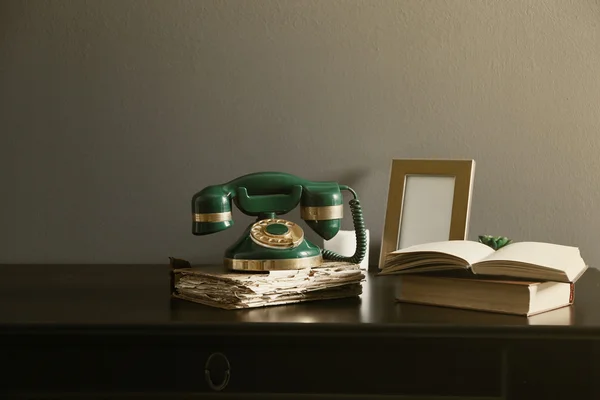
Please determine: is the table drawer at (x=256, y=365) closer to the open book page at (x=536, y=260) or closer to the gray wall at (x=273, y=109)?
the open book page at (x=536, y=260)

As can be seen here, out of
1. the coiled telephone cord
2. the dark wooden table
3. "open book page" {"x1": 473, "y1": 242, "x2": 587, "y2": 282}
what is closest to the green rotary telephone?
the coiled telephone cord

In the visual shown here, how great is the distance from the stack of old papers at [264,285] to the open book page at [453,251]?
106 millimetres

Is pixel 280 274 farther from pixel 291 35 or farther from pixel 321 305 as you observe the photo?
pixel 291 35

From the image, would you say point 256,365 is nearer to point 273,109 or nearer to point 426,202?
point 426,202

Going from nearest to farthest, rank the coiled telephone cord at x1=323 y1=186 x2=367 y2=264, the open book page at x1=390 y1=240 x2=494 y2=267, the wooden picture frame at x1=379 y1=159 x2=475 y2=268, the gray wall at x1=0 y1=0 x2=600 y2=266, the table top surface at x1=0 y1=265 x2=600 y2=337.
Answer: the table top surface at x1=0 y1=265 x2=600 y2=337, the open book page at x1=390 y1=240 x2=494 y2=267, the coiled telephone cord at x1=323 y1=186 x2=367 y2=264, the wooden picture frame at x1=379 y1=159 x2=475 y2=268, the gray wall at x1=0 y1=0 x2=600 y2=266

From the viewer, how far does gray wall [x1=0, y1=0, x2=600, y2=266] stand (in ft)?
5.22

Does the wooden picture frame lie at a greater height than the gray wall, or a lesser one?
lesser

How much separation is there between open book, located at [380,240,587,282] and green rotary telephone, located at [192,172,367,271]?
6.0 inches

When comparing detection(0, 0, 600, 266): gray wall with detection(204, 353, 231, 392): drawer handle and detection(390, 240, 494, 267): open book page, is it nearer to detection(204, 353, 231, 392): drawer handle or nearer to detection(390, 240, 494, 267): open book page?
detection(390, 240, 494, 267): open book page

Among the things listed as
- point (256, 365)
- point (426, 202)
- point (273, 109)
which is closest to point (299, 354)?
point (256, 365)

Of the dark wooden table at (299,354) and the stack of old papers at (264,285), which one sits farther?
the stack of old papers at (264,285)

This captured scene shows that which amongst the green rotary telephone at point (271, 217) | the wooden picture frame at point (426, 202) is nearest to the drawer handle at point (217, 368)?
the green rotary telephone at point (271, 217)

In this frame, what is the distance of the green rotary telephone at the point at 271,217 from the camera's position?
1.23 metres

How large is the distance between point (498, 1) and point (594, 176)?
427mm
